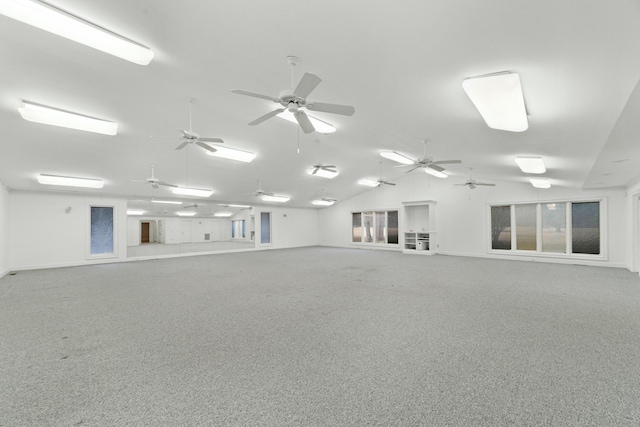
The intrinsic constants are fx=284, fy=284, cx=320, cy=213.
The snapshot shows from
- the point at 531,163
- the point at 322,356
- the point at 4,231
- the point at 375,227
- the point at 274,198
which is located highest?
the point at 531,163

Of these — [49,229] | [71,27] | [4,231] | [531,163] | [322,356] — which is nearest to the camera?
[71,27]

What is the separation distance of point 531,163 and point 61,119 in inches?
356

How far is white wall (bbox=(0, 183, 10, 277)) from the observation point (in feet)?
23.5

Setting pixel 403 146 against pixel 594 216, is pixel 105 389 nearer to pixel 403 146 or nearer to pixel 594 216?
pixel 403 146

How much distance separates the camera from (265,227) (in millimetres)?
14352

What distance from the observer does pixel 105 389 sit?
2170 millimetres

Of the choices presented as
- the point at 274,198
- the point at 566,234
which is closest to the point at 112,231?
the point at 274,198

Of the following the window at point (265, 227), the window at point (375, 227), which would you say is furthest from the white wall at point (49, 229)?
the window at point (375, 227)

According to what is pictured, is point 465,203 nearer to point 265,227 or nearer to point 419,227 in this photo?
point 419,227

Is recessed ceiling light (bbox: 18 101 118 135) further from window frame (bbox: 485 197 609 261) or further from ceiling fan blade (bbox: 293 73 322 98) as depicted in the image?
window frame (bbox: 485 197 609 261)

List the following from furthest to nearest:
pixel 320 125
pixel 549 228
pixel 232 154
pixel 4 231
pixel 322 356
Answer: pixel 549 228
pixel 4 231
pixel 232 154
pixel 320 125
pixel 322 356

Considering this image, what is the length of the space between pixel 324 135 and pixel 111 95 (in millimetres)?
3857

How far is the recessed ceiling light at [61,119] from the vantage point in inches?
170

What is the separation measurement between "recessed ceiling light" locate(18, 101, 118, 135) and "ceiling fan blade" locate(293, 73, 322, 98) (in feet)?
13.6
